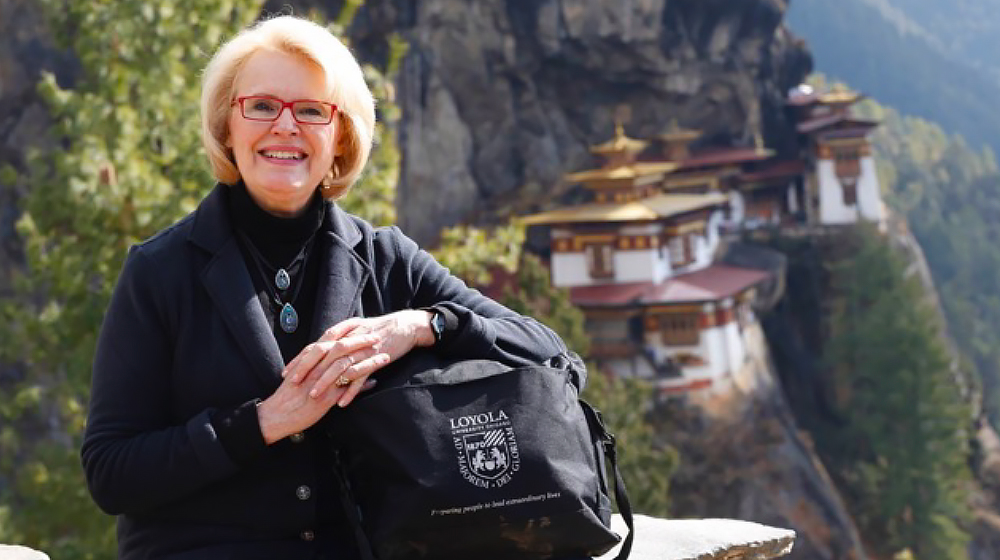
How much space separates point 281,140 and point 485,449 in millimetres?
673

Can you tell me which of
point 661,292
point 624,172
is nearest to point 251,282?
point 661,292

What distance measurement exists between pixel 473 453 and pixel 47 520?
29.4 feet

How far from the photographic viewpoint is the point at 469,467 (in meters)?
2.23

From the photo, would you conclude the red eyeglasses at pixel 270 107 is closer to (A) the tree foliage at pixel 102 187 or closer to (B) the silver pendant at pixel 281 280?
(B) the silver pendant at pixel 281 280

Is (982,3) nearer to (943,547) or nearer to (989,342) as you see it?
(989,342)

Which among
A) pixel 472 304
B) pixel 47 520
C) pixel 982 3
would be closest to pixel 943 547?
pixel 47 520

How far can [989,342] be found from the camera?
57.1 metres

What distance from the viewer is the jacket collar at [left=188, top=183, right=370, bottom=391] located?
2.35 meters

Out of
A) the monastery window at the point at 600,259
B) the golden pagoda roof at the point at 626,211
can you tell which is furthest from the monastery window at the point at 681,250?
the monastery window at the point at 600,259

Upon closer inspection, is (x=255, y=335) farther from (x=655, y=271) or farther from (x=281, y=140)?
(x=655, y=271)

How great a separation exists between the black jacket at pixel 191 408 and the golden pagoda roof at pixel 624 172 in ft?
89.8

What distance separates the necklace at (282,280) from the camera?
2.43 metres

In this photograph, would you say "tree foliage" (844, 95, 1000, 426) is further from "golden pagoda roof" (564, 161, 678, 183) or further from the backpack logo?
the backpack logo

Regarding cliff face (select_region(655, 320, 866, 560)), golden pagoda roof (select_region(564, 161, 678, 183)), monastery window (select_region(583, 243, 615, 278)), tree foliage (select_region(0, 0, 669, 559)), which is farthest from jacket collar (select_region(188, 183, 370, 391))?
golden pagoda roof (select_region(564, 161, 678, 183))
